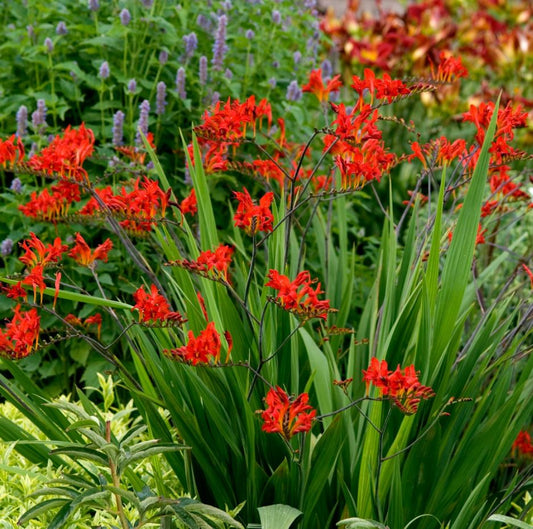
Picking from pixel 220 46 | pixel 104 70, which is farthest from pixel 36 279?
pixel 220 46

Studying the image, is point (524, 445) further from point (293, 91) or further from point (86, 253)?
point (293, 91)

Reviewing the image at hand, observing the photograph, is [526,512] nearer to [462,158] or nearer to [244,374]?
[244,374]

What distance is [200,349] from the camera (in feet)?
5.62

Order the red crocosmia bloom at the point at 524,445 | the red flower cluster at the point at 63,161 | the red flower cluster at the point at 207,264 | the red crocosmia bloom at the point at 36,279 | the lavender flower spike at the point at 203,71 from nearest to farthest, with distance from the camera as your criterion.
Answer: the red flower cluster at the point at 207,264, the red crocosmia bloom at the point at 36,279, the red flower cluster at the point at 63,161, the red crocosmia bloom at the point at 524,445, the lavender flower spike at the point at 203,71

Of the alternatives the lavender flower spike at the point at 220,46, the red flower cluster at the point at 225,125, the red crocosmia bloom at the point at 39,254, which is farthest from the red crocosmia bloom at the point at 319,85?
the lavender flower spike at the point at 220,46

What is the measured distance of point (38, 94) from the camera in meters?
3.33

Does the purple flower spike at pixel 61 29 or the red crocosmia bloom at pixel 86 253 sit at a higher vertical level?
the purple flower spike at pixel 61 29

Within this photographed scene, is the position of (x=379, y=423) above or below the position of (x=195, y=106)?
below

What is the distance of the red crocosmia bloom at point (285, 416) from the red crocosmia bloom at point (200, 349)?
0.15m

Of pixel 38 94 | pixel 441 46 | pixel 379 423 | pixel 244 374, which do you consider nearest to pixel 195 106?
pixel 38 94

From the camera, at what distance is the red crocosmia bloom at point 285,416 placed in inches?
66.2

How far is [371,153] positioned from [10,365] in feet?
Result: 3.45

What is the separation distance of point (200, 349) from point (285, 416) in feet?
0.71

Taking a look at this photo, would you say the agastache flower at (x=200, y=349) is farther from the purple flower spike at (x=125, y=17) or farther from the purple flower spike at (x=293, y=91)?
the purple flower spike at (x=293, y=91)
